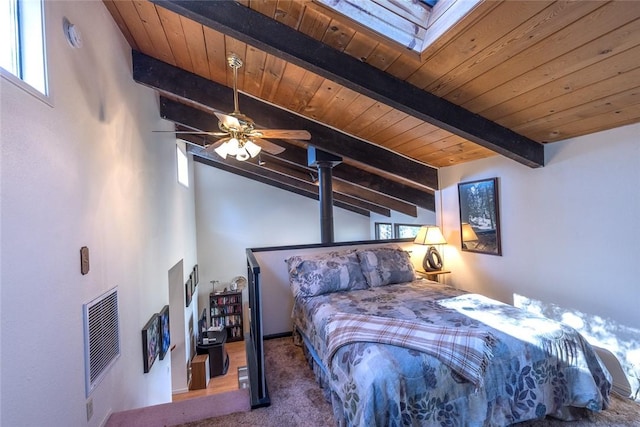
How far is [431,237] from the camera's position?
354 centimetres

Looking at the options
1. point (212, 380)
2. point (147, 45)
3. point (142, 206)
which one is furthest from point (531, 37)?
point (212, 380)

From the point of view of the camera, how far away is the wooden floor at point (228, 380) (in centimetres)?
500

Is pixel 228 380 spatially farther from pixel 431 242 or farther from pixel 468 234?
pixel 468 234

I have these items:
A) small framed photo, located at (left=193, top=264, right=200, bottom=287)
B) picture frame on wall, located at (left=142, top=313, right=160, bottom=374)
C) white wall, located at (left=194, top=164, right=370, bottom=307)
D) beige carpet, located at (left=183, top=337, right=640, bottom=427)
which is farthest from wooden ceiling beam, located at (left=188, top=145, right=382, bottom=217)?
beige carpet, located at (left=183, top=337, right=640, bottom=427)

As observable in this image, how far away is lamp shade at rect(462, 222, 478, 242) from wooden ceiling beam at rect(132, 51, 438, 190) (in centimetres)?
81

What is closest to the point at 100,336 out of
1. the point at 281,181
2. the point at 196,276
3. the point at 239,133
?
the point at 239,133

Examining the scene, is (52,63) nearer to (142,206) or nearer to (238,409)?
(142,206)

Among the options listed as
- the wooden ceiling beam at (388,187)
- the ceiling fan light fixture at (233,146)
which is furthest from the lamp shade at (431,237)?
the ceiling fan light fixture at (233,146)

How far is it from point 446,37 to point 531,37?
0.40m

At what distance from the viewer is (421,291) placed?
9.18ft

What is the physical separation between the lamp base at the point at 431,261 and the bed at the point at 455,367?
144 cm

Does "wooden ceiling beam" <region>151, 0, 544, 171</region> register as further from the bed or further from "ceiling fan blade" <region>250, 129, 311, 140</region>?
the bed

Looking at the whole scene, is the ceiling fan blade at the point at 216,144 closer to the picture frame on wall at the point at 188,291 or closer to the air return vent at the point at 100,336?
the air return vent at the point at 100,336

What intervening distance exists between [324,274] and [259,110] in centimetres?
183
